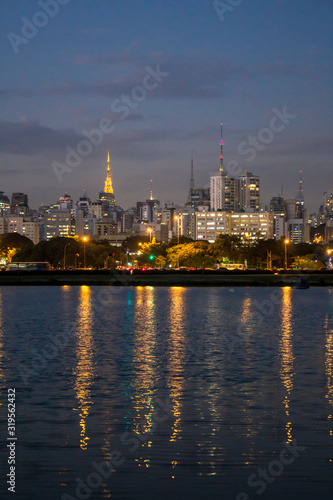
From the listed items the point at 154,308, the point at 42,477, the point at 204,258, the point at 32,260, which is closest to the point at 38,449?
the point at 42,477

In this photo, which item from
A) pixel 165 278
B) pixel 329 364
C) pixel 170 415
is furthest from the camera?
pixel 165 278

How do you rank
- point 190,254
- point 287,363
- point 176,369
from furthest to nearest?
point 190,254, point 287,363, point 176,369

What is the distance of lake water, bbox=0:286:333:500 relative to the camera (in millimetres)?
12203

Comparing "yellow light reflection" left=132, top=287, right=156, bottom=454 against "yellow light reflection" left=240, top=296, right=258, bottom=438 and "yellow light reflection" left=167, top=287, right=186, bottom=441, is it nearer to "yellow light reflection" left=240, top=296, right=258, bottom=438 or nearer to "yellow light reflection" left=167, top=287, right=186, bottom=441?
"yellow light reflection" left=167, top=287, right=186, bottom=441

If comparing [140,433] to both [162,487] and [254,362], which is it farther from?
[254,362]

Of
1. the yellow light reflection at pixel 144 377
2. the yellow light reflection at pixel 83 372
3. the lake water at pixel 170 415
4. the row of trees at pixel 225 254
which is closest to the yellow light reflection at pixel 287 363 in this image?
the lake water at pixel 170 415

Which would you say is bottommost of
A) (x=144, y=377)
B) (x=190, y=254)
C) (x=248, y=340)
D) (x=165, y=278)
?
(x=248, y=340)

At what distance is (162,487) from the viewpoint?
11.9 meters

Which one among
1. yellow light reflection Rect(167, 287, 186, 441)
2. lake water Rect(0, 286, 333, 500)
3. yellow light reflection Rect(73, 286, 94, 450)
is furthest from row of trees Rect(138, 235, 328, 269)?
lake water Rect(0, 286, 333, 500)

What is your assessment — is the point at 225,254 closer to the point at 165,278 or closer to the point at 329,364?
the point at 165,278

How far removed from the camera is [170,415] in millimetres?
17453

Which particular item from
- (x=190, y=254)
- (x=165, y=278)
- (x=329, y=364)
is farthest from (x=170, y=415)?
(x=190, y=254)

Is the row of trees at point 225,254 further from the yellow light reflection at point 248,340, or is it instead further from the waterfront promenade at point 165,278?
the yellow light reflection at point 248,340

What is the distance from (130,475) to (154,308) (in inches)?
1894
